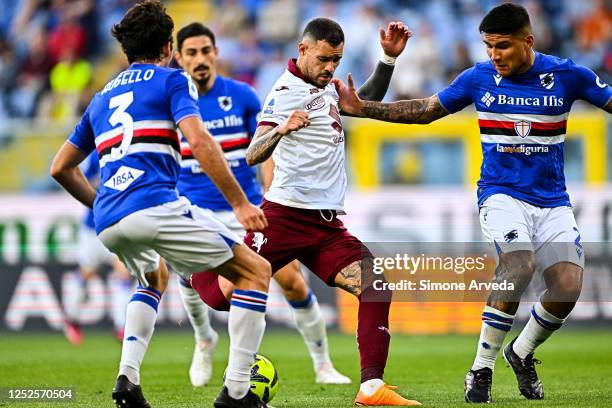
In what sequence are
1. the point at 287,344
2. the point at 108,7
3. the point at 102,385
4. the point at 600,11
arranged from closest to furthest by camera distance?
the point at 102,385 < the point at 287,344 < the point at 600,11 < the point at 108,7

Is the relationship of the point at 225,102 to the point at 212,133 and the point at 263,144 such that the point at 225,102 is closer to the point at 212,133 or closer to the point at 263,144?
the point at 212,133

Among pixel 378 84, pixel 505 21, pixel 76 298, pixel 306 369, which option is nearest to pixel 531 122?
pixel 505 21

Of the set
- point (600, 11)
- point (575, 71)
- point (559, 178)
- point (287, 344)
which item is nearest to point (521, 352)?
point (559, 178)

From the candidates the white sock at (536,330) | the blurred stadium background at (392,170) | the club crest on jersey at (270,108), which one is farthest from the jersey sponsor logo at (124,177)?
the blurred stadium background at (392,170)

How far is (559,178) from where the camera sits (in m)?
7.69

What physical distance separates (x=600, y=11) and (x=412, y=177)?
5.77 m

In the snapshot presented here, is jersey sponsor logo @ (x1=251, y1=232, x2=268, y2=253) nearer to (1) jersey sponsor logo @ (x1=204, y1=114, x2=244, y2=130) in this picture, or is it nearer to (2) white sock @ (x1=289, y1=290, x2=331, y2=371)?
(2) white sock @ (x1=289, y1=290, x2=331, y2=371)

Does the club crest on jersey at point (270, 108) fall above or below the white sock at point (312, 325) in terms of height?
above

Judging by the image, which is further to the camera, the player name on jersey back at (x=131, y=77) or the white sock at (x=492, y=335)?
the white sock at (x=492, y=335)

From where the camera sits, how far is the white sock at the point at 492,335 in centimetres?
736

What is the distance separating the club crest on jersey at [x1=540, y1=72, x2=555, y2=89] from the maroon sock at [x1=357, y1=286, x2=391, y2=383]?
180 centimetres

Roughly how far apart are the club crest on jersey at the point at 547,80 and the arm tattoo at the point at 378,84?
1.11 m

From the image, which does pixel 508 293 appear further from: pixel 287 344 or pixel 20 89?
pixel 20 89

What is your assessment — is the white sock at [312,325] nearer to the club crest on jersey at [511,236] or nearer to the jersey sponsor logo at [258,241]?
the jersey sponsor logo at [258,241]
